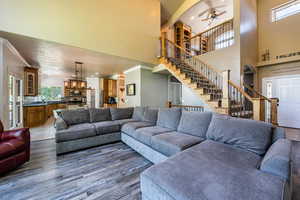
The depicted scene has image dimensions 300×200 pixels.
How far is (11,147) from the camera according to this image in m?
2.04

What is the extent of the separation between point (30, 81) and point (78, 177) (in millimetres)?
5673

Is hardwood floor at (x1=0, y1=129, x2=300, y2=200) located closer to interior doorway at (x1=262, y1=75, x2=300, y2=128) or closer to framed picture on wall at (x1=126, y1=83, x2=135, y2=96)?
interior doorway at (x1=262, y1=75, x2=300, y2=128)

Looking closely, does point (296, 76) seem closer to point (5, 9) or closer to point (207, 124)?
point (207, 124)

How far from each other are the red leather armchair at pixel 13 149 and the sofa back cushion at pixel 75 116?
3.20 ft

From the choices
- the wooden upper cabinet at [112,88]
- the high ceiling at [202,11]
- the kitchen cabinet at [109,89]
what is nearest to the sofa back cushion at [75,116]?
the kitchen cabinet at [109,89]

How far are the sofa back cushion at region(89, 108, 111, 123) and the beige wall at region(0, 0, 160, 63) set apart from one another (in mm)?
1866

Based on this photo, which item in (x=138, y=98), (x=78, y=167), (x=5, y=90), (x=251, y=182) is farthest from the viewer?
(x=138, y=98)

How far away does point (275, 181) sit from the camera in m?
1.06

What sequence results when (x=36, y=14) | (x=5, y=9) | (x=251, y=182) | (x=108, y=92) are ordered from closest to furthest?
1. (x=251, y=182)
2. (x=5, y=9)
3. (x=36, y=14)
4. (x=108, y=92)

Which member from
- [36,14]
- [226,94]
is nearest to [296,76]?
[226,94]

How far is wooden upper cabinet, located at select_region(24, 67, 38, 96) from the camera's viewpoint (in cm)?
525

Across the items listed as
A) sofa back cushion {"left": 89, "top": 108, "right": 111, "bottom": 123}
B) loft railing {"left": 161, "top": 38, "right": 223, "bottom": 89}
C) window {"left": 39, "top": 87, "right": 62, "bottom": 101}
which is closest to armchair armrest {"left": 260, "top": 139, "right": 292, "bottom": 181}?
sofa back cushion {"left": 89, "top": 108, "right": 111, "bottom": 123}

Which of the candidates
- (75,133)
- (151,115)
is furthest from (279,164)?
(75,133)

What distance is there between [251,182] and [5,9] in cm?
508
